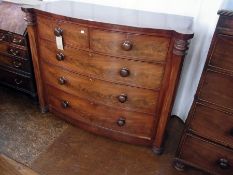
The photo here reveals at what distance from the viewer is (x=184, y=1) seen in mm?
1511

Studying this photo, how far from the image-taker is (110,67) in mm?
1351

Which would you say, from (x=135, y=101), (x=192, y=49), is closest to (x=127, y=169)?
(x=135, y=101)

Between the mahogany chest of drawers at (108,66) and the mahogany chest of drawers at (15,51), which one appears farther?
the mahogany chest of drawers at (15,51)

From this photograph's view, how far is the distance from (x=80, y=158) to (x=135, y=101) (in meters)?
0.58

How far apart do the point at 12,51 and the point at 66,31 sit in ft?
2.41

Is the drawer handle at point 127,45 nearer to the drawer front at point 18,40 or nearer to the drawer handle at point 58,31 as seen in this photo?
the drawer handle at point 58,31

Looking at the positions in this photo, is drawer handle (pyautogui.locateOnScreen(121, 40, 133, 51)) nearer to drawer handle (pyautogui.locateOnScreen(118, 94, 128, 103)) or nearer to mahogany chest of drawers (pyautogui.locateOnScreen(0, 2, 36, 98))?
drawer handle (pyautogui.locateOnScreen(118, 94, 128, 103))

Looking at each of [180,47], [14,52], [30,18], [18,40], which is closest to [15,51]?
[14,52]

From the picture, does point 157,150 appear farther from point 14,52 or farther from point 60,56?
point 14,52

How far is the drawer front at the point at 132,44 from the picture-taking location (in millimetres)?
1192

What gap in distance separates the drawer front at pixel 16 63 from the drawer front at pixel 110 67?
0.40m

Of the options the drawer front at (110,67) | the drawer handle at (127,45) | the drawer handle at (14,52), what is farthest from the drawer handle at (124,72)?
the drawer handle at (14,52)

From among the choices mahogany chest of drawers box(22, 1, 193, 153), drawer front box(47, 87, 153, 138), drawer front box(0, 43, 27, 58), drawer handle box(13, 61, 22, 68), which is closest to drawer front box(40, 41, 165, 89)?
mahogany chest of drawers box(22, 1, 193, 153)

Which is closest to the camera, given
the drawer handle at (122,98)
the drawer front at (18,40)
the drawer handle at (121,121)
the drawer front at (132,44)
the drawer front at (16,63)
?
the drawer front at (132,44)
